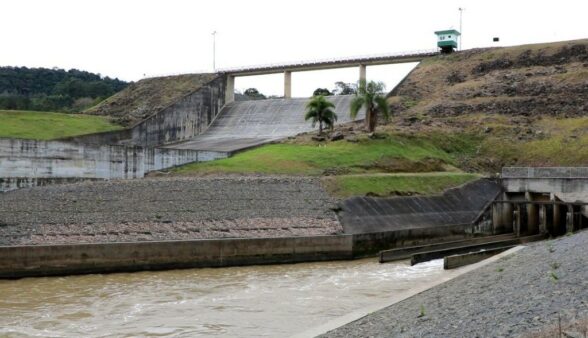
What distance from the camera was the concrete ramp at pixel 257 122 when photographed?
5825 centimetres

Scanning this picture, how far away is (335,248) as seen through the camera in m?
27.3

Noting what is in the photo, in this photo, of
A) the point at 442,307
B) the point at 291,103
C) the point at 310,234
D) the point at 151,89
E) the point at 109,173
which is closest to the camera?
the point at 442,307

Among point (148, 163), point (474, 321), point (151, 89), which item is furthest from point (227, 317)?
point (151, 89)

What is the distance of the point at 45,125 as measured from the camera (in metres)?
50.8

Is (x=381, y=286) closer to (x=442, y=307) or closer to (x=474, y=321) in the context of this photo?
(x=442, y=307)

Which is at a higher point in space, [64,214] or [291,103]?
[291,103]

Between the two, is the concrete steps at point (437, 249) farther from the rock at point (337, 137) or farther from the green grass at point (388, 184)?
the rock at point (337, 137)

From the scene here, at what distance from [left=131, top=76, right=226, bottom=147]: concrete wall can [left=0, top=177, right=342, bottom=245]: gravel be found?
84.4ft

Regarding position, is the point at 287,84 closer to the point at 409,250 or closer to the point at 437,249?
the point at 437,249

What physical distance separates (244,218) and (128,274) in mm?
7008

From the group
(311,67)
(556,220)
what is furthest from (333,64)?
(556,220)

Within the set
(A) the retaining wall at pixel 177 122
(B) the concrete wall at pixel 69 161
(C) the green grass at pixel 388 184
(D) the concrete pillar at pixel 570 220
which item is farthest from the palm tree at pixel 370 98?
(A) the retaining wall at pixel 177 122

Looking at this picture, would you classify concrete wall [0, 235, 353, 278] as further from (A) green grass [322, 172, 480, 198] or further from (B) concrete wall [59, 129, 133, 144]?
(B) concrete wall [59, 129, 133, 144]

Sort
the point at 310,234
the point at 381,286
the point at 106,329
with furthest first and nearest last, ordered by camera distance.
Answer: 1. the point at 310,234
2. the point at 381,286
3. the point at 106,329
